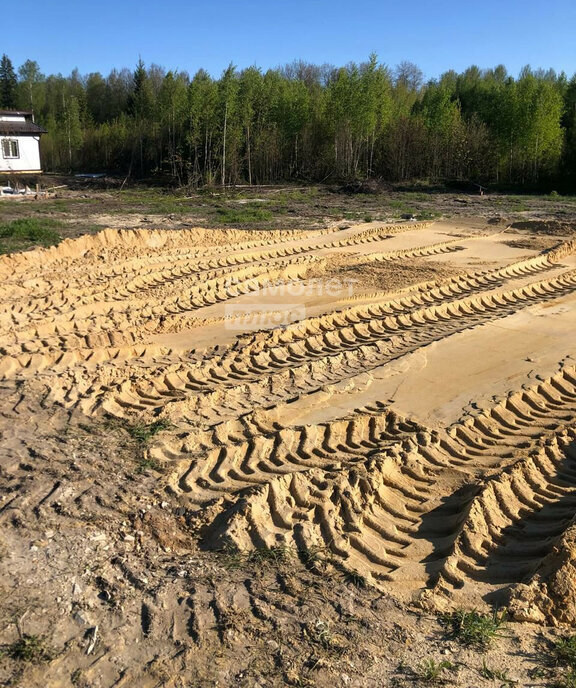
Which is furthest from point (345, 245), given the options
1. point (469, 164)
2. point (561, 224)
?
point (469, 164)

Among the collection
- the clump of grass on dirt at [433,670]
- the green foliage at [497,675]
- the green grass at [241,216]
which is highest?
the green grass at [241,216]

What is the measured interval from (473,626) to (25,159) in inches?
1316

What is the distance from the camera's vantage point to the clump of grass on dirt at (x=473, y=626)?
10.7ft

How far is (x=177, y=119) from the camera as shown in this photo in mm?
33312

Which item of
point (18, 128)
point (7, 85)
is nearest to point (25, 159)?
point (18, 128)

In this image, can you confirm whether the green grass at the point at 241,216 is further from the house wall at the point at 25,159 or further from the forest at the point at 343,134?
the house wall at the point at 25,159

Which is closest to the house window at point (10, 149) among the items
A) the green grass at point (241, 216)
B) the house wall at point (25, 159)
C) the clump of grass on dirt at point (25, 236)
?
the house wall at point (25, 159)

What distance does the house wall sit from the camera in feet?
101

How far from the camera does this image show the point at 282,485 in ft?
15.5

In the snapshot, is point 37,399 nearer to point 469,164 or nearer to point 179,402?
point 179,402

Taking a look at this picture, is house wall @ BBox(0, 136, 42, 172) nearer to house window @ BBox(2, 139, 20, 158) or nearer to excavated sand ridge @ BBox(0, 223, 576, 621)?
house window @ BBox(2, 139, 20, 158)

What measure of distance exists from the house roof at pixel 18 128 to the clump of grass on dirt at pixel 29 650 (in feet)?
103

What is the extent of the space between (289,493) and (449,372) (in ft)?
11.1

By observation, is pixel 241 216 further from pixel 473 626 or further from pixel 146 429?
pixel 473 626
